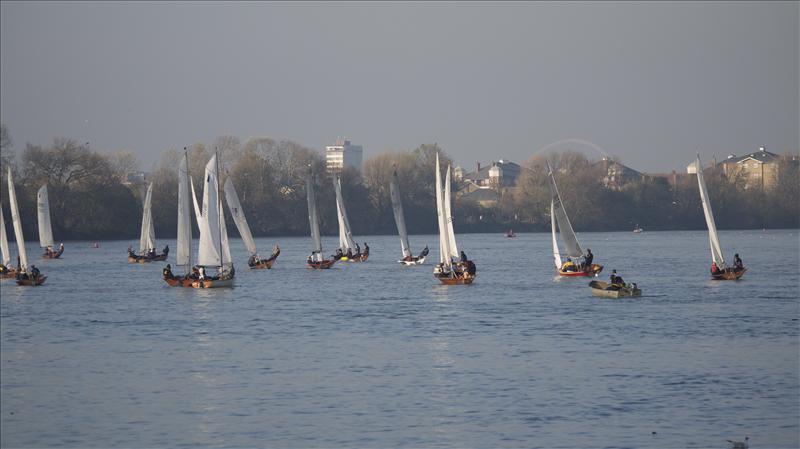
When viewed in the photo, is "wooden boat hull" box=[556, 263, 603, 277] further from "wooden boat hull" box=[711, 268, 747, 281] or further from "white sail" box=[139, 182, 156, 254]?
"white sail" box=[139, 182, 156, 254]

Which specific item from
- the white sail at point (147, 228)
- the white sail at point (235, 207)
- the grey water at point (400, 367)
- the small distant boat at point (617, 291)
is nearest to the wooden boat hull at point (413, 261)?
the white sail at point (235, 207)

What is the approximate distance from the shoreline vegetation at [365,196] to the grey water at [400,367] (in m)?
61.9

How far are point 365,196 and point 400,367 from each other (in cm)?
13149

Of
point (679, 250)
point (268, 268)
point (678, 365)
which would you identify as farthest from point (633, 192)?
point (678, 365)

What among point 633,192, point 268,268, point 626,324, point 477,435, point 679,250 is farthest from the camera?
point 633,192

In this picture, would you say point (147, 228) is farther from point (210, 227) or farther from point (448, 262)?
point (210, 227)

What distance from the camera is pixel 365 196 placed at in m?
167

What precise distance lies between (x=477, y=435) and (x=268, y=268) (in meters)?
61.5

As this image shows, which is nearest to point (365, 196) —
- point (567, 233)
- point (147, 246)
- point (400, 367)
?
point (147, 246)

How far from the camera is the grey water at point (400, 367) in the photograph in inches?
1059

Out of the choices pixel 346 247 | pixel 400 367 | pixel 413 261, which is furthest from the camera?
pixel 346 247

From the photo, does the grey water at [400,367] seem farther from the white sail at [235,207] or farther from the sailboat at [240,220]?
the sailboat at [240,220]

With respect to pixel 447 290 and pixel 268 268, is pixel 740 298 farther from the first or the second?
pixel 268 268

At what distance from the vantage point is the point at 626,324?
4738cm
